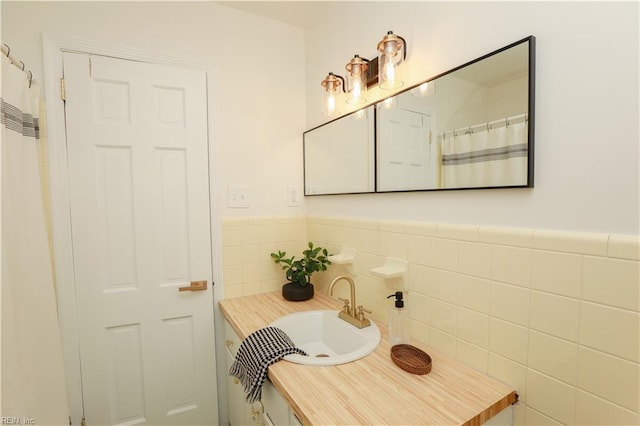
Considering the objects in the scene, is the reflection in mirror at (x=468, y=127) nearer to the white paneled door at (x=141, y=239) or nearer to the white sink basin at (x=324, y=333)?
the white sink basin at (x=324, y=333)

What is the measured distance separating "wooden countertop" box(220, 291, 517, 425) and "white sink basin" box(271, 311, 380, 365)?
0.15 metres

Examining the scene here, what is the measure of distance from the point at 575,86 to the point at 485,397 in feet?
2.89

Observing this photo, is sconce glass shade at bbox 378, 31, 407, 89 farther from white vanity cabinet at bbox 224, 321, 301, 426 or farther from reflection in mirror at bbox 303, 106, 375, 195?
white vanity cabinet at bbox 224, 321, 301, 426

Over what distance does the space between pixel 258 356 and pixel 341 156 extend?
1047 millimetres

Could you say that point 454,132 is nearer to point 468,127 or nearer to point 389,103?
point 468,127

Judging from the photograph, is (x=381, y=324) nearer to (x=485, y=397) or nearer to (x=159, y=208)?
(x=485, y=397)

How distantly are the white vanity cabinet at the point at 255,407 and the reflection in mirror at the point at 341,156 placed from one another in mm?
927

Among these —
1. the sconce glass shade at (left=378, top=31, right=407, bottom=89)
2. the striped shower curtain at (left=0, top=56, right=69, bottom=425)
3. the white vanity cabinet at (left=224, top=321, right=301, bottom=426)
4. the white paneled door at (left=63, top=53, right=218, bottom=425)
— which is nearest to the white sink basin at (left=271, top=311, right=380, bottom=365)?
the white vanity cabinet at (left=224, top=321, right=301, bottom=426)

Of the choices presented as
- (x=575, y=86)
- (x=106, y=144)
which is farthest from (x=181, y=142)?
(x=575, y=86)

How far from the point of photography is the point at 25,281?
1.14 m

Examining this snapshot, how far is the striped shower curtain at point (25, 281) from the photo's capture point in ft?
3.39

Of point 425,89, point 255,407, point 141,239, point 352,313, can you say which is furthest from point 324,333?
point 425,89

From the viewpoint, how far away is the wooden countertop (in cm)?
78

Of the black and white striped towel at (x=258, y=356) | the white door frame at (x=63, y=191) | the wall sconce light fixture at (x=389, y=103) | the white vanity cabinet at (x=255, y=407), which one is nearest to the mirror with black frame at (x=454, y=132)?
the wall sconce light fixture at (x=389, y=103)
